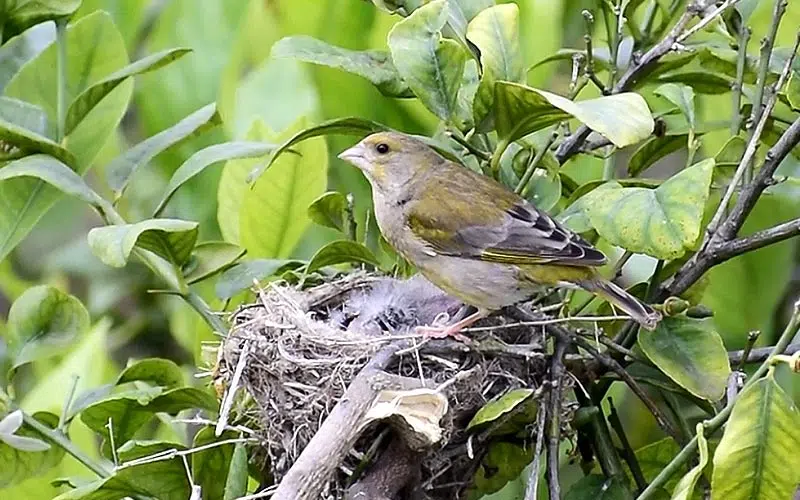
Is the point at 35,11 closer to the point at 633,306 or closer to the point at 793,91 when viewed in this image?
the point at 633,306

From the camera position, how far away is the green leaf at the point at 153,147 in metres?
1.85

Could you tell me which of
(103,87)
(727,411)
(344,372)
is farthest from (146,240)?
(727,411)

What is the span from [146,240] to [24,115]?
0.30 m

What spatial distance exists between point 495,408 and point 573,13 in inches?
58.4

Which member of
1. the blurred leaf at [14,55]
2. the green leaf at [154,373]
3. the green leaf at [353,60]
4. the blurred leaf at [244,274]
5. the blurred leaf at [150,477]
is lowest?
the blurred leaf at [150,477]

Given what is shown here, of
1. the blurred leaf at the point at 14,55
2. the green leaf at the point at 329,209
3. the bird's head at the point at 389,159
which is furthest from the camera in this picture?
the bird's head at the point at 389,159

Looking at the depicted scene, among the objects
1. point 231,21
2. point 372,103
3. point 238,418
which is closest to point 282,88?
point 231,21

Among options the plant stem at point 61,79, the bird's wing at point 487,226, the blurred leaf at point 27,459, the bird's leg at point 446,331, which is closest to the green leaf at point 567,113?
the bird's wing at point 487,226

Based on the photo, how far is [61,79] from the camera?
183 cm

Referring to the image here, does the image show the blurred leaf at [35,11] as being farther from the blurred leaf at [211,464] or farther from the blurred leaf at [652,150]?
the blurred leaf at [652,150]

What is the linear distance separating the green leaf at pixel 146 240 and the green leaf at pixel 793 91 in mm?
764

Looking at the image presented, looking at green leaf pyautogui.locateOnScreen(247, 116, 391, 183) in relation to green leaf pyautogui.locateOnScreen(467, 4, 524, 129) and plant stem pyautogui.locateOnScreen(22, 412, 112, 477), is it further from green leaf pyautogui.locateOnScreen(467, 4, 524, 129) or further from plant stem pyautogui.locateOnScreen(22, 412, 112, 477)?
plant stem pyautogui.locateOnScreen(22, 412, 112, 477)

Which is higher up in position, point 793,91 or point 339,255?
point 793,91

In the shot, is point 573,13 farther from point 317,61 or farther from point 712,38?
point 317,61
